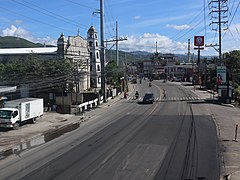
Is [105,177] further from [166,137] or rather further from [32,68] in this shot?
[32,68]

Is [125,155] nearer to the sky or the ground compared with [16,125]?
nearer to the sky

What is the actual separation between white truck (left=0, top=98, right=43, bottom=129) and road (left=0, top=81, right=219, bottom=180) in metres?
7.01

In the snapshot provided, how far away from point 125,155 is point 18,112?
61.4ft

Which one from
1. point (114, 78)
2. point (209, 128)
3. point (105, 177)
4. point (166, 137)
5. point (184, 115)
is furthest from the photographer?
point (114, 78)

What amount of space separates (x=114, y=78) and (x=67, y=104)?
46585mm

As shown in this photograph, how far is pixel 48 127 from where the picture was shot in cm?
3691

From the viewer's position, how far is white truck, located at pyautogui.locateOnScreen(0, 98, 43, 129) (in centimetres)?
3475

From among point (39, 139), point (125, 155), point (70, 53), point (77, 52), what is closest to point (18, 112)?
point (39, 139)

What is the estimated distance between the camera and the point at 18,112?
3628 cm

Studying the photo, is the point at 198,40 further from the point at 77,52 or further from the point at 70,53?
the point at 70,53

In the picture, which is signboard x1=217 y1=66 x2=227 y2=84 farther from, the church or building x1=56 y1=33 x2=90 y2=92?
building x1=56 y1=33 x2=90 y2=92

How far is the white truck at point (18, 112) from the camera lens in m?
34.8

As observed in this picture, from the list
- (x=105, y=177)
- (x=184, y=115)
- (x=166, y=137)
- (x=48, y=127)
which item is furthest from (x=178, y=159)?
(x=184, y=115)

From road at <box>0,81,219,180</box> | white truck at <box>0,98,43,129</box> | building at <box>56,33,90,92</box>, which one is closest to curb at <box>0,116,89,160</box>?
road at <box>0,81,219,180</box>
